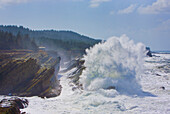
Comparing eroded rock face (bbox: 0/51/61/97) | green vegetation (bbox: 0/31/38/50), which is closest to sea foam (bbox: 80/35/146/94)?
eroded rock face (bbox: 0/51/61/97)

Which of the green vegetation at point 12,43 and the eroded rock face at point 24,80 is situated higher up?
the green vegetation at point 12,43

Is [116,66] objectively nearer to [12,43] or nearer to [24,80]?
[24,80]

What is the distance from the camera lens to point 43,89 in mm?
24062

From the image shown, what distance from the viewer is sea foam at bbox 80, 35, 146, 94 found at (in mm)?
22125

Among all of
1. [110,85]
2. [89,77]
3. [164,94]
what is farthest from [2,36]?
[164,94]

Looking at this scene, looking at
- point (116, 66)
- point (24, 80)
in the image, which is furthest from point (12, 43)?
point (116, 66)

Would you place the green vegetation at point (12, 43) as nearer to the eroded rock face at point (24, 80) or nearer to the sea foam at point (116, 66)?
the eroded rock face at point (24, 80)

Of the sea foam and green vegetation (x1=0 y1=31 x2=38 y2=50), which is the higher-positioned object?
green vegetation (x1=0 y1=31 x2=38 y2=50)

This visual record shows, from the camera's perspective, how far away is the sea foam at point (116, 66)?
871 inches

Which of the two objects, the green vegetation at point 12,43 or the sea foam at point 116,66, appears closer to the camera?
the sea foam at point 116,66

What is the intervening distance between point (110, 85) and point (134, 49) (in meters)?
7.63

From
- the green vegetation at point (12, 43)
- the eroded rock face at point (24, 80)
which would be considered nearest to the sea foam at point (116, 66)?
the eroded rock face at point (24, 80)

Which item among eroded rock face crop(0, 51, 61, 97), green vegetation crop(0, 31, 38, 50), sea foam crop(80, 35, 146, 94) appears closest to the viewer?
sea foam crop(80, 35, 146, 94)

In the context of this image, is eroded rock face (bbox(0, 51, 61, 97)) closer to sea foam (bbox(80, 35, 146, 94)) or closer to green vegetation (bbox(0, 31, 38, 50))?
sea foam (bbox(80, 35, 146, 94))
